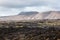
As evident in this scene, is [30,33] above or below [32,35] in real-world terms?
below

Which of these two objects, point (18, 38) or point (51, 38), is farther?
point (18, 38)

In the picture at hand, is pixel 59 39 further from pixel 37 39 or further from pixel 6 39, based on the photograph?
pixel 6 39

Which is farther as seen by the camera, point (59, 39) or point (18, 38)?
point (18, 38)

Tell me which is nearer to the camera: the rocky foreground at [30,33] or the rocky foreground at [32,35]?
the rocky foreground at [32,35]

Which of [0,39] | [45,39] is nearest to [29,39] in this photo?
[45,39]

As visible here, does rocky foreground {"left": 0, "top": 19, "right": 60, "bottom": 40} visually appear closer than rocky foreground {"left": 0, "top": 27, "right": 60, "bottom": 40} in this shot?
No

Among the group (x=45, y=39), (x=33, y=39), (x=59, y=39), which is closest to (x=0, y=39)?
(x=33, y=39)

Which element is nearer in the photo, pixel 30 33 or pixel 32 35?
pixel 32 35

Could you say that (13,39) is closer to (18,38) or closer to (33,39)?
(18,38)
